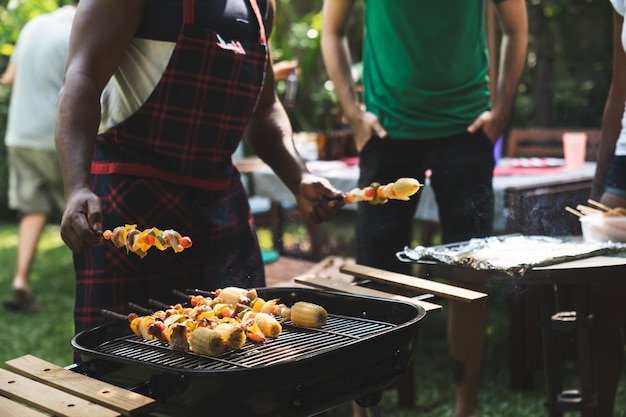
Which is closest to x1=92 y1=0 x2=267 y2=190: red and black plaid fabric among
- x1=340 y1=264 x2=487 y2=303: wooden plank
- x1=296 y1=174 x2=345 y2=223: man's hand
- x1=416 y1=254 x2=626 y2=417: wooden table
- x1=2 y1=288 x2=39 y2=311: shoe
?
x1=296 y1=174 x2=345 y2=223: man's hand

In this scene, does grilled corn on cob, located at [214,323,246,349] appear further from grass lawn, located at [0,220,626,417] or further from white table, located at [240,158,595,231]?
white table, located at [240,158,595,231]

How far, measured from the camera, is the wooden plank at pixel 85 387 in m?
1.62

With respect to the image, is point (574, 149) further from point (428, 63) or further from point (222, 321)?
point (222, 321)

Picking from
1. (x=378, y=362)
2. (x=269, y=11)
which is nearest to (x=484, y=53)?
(x=269, y=11)

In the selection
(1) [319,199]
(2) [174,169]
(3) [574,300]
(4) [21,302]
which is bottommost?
(4) [21,302]

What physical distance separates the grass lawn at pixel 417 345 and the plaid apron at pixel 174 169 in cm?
77

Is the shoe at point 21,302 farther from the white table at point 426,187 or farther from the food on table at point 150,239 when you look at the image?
the food on table at point 150,239

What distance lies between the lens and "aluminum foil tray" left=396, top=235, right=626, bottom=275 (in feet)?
8.06

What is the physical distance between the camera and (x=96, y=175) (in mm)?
2512

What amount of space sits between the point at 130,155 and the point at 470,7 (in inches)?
62.6

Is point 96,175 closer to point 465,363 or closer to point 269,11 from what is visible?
point 269,11

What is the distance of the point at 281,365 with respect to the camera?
1716 millimetres

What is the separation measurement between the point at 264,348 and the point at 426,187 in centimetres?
256

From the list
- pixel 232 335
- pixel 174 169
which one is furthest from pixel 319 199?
pixel 232 335
